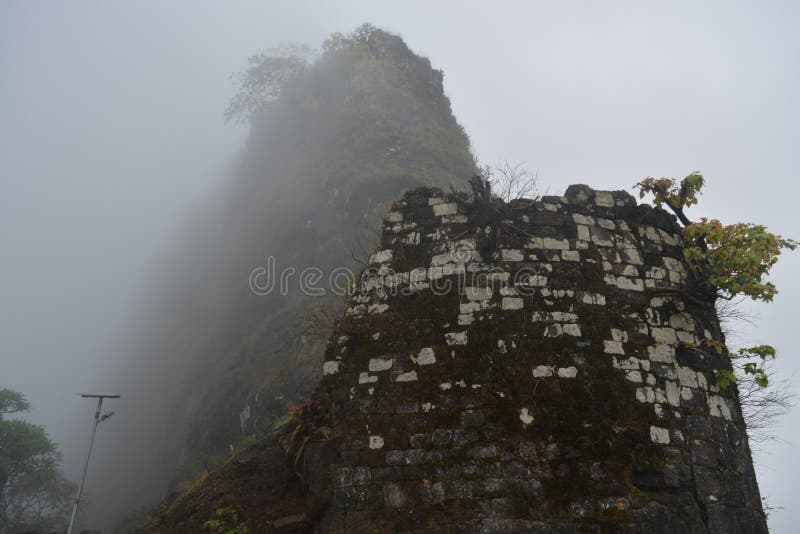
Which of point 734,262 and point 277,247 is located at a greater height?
point 277,247

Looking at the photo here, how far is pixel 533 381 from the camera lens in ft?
19.4

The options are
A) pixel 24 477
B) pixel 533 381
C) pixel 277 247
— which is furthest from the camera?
pixel 277 247

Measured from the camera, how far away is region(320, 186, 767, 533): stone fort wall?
5.47 meters

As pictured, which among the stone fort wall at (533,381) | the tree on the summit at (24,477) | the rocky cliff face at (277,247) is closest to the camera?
the stone fort wall at (533,381)

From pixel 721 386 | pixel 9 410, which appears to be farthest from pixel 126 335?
pixel 721 386

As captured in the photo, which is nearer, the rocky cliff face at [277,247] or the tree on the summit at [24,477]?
the rocky cliff face at [277,247]

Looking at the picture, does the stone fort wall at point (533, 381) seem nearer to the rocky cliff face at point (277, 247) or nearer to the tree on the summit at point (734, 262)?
the tree on the summit at point (734, 262)

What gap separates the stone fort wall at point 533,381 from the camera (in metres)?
5.47

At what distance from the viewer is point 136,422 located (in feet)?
125

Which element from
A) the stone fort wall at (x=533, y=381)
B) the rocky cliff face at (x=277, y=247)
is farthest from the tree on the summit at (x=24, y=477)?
the stone fort wall at (x=533, y=381)

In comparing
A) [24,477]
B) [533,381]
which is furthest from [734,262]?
[24,477]

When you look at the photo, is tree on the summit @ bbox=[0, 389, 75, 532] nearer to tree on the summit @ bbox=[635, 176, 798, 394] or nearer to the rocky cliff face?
the rocky cliff face

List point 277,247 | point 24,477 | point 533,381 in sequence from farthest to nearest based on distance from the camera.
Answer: point 277,247, point 24,477, point 533,381

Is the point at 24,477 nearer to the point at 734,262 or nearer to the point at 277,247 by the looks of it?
the point at 277,247
